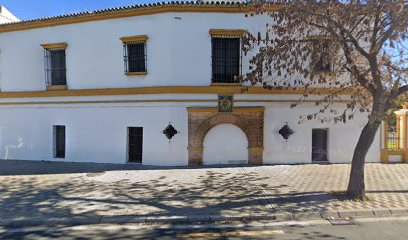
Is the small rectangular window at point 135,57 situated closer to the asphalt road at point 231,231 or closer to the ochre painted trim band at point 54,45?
the ochre painted trim band at point 54,45

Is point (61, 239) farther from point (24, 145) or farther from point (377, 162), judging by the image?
point (377, 162)

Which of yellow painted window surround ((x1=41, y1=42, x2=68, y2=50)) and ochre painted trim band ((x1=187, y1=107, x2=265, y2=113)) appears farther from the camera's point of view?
yellow painted window surround ((x1=41, y1=42, x2=68, y2=50))

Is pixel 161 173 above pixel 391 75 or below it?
below

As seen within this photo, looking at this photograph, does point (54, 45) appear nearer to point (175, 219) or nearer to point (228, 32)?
point (228, 32)

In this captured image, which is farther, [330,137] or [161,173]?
[330,137]

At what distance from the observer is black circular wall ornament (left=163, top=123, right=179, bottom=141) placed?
10.5 m

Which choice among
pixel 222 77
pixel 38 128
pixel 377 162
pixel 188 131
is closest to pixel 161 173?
pixel 188 131

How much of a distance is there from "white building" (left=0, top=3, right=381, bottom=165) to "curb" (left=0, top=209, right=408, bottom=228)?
5.02 meters

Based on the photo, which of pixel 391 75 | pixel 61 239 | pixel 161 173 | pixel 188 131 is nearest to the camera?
pixel 61 239

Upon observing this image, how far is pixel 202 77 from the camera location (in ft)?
34.8

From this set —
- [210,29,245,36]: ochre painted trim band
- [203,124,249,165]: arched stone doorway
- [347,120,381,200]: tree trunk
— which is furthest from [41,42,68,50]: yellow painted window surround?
[347,120,381,200]: tree trunk

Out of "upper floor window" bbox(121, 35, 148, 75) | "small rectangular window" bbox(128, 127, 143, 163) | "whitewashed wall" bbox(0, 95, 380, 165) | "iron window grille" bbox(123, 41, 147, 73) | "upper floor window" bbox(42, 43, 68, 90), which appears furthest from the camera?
"upper floor window" bbox(42, 43, 68, 90)

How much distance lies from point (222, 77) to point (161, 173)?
438 cm

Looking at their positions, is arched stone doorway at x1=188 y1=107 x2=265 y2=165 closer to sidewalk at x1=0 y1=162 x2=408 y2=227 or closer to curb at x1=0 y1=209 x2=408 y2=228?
sidewalk at x1=0 y1=162 x2=408 y2=227
